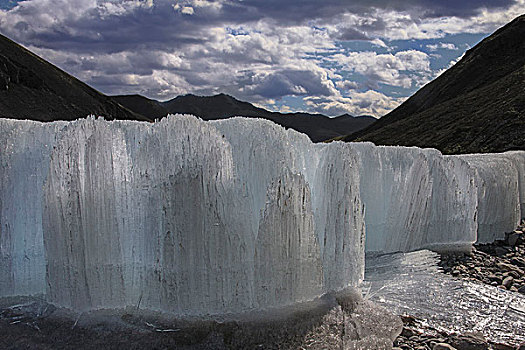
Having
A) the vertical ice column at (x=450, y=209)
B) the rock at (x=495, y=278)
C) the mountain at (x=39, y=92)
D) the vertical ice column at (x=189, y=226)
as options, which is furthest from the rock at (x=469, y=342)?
the mountain at (x=39, y=92)

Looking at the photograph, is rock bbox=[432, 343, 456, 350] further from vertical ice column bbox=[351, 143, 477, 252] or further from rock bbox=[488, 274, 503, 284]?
vertical ice column bbox=[351, 143, 477, 252]

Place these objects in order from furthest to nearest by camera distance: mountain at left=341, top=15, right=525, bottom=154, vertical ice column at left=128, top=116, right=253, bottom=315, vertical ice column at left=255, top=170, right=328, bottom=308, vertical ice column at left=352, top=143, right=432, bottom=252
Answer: mountain at left=341, top=15, right=525, bottom=154 < vertical ice column at left=352, top=143, right=432, bottom=252 < vertical ice column at left=255, top=170, right=328, bottom=308 < vertical ice column at left=128, top=116, right=253, bottom=315

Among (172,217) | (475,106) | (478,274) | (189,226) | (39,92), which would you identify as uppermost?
(39,92)

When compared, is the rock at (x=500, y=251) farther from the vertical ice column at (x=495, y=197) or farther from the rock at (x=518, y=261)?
the vertical ice column at (x=495, y=197)

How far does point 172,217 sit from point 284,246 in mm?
1456

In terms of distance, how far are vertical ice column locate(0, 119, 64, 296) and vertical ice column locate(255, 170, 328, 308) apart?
3118 mm

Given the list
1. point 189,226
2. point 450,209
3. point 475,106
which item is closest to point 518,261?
point 450,209

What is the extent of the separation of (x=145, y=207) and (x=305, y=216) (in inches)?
81.0

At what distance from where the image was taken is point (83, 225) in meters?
6.01

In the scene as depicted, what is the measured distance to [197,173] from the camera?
232 inches

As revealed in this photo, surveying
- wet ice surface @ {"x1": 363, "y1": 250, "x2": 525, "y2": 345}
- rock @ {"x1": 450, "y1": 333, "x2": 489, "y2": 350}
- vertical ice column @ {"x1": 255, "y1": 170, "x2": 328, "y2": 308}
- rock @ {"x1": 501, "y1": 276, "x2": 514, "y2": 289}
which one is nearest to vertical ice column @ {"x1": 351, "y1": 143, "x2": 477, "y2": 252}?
wet ice surface @ {"x1": 363, "y1": 250, "x2": 525, "y2": 345}

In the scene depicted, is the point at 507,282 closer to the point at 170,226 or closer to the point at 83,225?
the point at 170,226

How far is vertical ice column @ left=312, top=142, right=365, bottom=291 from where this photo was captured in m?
6.65

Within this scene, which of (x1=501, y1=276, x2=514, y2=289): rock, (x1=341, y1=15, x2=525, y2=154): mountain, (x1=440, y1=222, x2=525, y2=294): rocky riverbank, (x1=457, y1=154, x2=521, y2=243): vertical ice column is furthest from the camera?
(x1=341, y1=15, x2=525, y2=154): mountain
